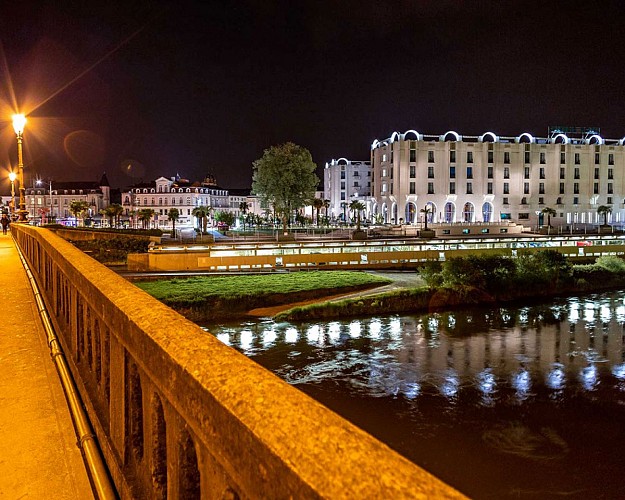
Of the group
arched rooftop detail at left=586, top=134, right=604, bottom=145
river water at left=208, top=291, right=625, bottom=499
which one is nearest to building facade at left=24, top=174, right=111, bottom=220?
arched rooftop detail at left=586, top=134, right=604, bottom=145

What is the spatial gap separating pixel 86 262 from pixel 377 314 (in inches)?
840

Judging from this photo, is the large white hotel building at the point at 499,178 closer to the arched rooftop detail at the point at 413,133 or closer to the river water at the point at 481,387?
the arched rooftop detail at the point at 413,133

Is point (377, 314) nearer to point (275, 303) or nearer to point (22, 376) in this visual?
point (275, 303)

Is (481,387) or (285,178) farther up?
(285,178)

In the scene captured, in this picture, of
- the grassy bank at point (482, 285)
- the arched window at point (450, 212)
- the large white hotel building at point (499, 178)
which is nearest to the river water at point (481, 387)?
the grassy bank at point (482, 285)

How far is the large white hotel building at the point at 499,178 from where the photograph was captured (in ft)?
282

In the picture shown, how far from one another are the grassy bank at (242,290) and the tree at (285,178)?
3471cm

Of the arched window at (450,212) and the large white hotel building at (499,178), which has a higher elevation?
the large white hotel building at (499,178)

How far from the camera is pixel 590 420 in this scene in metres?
14.4

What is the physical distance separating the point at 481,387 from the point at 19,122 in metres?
17.9

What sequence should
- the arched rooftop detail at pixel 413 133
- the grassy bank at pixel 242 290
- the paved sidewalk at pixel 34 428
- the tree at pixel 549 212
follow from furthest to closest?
1. the arched rooftop detail at pixel 413 133
2. the tree at pixel 549 212
3. the grassy bank at pixel 242 290
4. the paved sidewalk at pixel 34 428

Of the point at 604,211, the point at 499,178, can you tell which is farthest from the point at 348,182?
the point at 604,211

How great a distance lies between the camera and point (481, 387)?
16.9 metres

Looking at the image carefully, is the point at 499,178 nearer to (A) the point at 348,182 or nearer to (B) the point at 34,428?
(A) the point at 348,182
